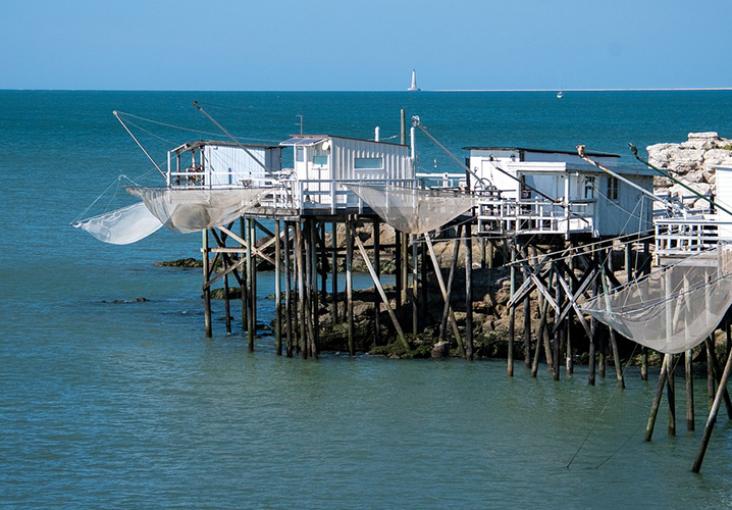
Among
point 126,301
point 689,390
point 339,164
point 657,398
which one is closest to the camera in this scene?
point 689,390

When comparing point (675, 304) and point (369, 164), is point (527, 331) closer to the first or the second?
point (369, 164)

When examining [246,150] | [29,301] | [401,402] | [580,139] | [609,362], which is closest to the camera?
[401,402]

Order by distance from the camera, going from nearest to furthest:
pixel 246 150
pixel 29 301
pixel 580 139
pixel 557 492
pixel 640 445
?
pixel 557 492 < pixel 640 445 < pixel 246 150 < pixel 29 301 < pixel 580 139

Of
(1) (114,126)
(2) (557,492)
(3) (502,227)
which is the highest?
(1) (114,126)

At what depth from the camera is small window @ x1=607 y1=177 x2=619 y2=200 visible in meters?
33.9

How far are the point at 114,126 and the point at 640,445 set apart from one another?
424ft

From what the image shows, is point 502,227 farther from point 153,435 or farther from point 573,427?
point 153,435

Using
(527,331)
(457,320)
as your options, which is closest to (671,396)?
(527,331)

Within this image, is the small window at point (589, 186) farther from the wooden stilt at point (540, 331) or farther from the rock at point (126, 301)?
the rock at point (126, 301)

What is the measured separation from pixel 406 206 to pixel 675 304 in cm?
1014

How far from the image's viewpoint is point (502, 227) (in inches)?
1323

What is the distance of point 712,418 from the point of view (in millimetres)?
24734

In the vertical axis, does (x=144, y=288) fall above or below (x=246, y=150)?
below

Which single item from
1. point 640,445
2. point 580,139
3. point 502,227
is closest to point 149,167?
point 580,139
